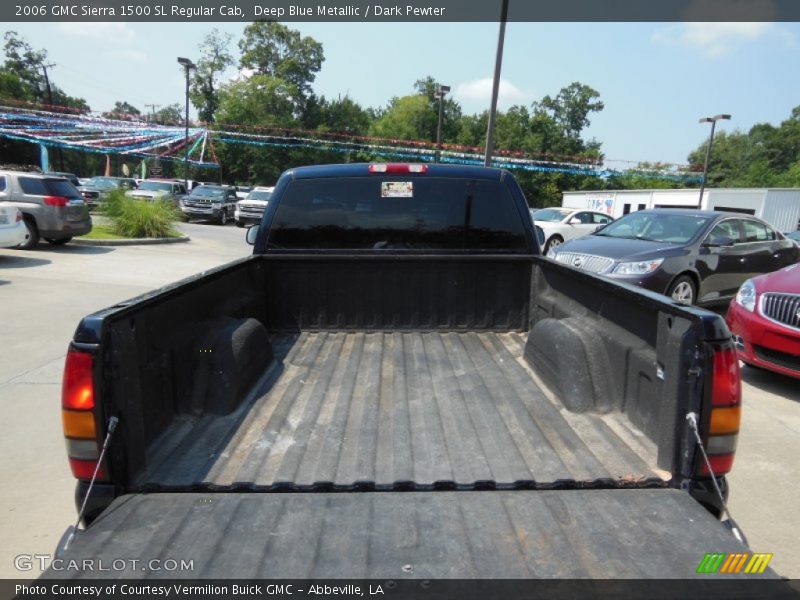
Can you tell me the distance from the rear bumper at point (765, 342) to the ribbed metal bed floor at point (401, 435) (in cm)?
330

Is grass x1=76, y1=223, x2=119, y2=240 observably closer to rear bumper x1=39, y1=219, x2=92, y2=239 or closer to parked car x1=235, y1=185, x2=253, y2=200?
rear bumper x1=39, y1=219, x2=92, y2=239

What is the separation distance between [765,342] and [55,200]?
48.8 ft

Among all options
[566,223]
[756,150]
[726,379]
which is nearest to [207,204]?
[566,223]

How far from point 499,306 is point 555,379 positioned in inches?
52.7

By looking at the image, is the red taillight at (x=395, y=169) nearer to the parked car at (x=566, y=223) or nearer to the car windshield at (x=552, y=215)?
the parked car at (x=566, y=223)

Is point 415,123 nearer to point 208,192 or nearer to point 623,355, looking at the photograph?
point 208,192

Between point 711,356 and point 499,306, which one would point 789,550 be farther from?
point 499,306

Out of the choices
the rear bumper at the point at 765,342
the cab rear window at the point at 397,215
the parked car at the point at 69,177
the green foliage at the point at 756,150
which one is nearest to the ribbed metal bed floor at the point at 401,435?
the cab rear window at the point at 397,215

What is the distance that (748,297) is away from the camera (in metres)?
5.66

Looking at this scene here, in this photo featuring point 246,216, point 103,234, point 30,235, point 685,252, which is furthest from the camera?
point 246,216

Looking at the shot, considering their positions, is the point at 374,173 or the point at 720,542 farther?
the point at 374,173

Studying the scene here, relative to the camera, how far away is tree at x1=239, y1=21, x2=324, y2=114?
6131cm

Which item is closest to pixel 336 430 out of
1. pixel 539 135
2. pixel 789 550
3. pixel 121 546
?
pixel 121 546
